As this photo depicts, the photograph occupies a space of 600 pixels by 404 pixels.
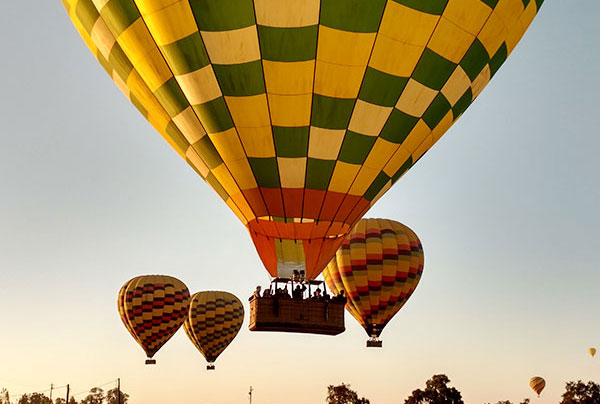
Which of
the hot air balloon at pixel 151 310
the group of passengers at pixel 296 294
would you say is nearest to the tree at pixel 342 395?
the hot air balloon at pixel 151 310

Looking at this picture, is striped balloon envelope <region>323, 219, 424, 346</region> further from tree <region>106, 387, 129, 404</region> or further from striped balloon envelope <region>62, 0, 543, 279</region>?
tree <region>106, 387, 129, 404</region>

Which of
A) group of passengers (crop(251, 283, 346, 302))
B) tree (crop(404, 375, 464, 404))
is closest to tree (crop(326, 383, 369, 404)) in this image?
tree (crop(404, 375, 464, 404))

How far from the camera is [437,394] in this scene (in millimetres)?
39719

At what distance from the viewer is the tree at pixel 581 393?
1854 inches

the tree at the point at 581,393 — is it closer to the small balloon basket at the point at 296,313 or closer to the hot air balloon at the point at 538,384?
the hot air balloon at the point at 538,384

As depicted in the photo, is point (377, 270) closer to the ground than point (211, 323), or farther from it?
farther from it

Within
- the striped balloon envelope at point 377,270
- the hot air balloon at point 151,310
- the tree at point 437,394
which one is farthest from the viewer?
the tree at point 437,394

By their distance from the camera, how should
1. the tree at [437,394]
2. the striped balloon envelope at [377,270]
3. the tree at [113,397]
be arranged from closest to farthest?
the striped balloon envelope at [377,270]
the tree at [437,394]
the tree at [113,397]

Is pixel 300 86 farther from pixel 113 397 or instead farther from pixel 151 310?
pixel 113 397

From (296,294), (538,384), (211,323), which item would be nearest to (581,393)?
(538,384)

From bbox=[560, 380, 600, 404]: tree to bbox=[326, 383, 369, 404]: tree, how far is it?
48.4 ft

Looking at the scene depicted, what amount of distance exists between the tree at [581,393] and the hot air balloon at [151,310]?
32.1 meters

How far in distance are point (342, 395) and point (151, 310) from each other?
24368mm

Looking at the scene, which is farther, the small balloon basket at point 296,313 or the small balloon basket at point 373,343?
the small balloon basket at point 373,343
